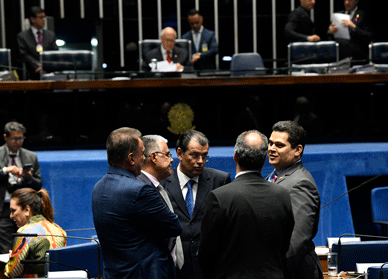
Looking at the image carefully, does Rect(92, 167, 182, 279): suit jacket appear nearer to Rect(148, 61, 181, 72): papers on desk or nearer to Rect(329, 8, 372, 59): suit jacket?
Rect(148, 61, 181, 72): papers on desk

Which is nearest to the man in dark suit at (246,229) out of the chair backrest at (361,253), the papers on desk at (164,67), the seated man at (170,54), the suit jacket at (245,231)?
the suit jacket at (245,231)

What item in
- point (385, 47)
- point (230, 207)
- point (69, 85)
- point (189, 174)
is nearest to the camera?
point (230, 207)

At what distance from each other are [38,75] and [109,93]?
1439 millimetres

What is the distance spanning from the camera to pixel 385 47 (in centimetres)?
706

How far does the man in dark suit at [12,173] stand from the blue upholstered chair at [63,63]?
52.7 inches

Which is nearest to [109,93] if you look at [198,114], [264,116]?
[198,114]

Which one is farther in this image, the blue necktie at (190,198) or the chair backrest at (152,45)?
the chair backrest at (152,45)

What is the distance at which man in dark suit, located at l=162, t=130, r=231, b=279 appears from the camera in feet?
10.0

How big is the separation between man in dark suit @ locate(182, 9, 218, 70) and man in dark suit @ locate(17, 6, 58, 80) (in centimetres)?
184

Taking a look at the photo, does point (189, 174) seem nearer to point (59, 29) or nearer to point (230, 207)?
point (230, 207)

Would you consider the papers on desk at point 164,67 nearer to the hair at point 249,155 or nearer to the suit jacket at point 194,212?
the suit jacket at point 194,212

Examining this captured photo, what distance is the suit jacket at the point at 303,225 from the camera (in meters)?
2.47

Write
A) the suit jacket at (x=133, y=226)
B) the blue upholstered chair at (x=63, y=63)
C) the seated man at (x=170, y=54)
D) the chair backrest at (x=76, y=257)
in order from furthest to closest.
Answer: the seated man at (x=170, y=54) → the blue upholstered chair at (x=63, y=63) → the chair backrest at (x=76, y=257) → the suit jacket at (x=133, y=226)

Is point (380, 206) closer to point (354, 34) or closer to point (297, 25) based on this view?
point (354, 34)
